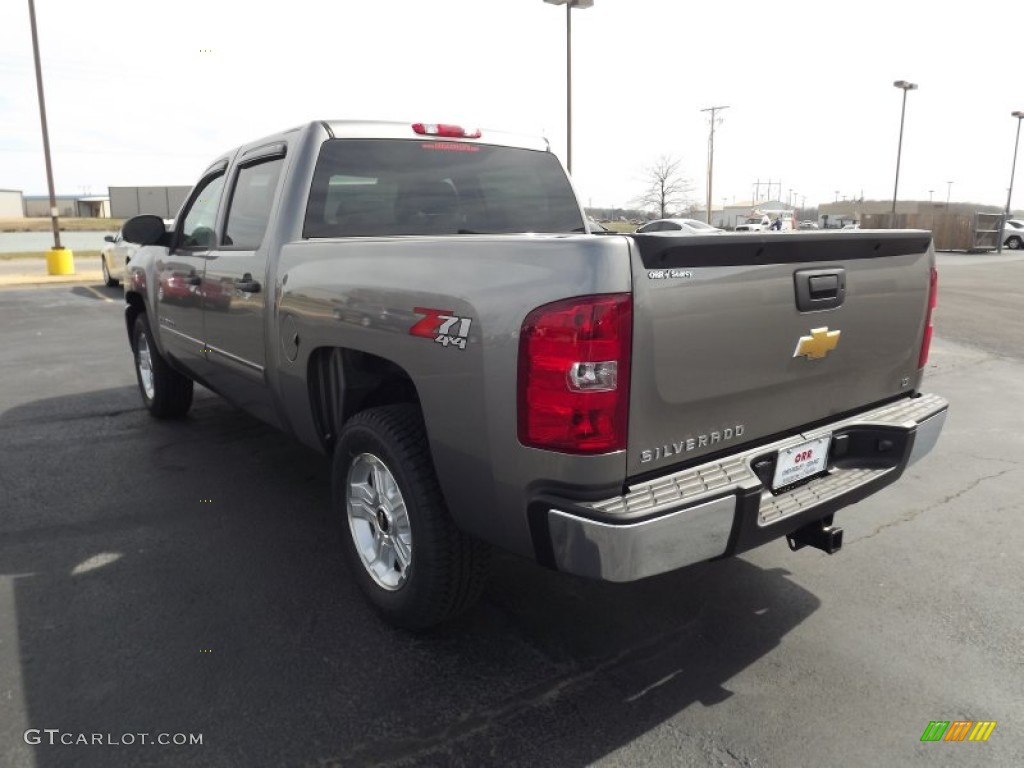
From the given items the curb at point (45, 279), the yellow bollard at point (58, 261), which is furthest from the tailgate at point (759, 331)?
the yellow bollard at point (58, 261)

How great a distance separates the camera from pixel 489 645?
9.61ft

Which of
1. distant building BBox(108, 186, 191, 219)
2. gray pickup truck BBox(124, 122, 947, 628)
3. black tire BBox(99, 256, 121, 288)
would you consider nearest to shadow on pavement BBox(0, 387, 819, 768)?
gray pickup truck BBox(124, 122, 947, 628)

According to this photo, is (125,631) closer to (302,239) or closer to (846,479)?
(302,239)

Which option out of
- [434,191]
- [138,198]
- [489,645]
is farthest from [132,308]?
[138,198]

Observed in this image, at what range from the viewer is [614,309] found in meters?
2.17

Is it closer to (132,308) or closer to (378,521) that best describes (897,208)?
(132,308)

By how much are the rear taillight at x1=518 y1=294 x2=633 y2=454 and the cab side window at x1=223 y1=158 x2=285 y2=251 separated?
2196mm

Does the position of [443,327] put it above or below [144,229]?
below

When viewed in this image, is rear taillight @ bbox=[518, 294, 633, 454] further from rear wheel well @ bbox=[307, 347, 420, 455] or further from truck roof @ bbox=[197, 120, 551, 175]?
truck roof @ bbox=[197, 120, 551, 175]

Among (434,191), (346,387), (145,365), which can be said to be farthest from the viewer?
(145,365)

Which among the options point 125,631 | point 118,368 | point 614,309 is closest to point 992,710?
point 614,309

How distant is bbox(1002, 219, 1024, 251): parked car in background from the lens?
42.9 metres

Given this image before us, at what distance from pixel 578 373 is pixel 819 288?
1.06 meters

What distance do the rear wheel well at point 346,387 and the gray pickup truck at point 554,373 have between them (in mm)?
11
